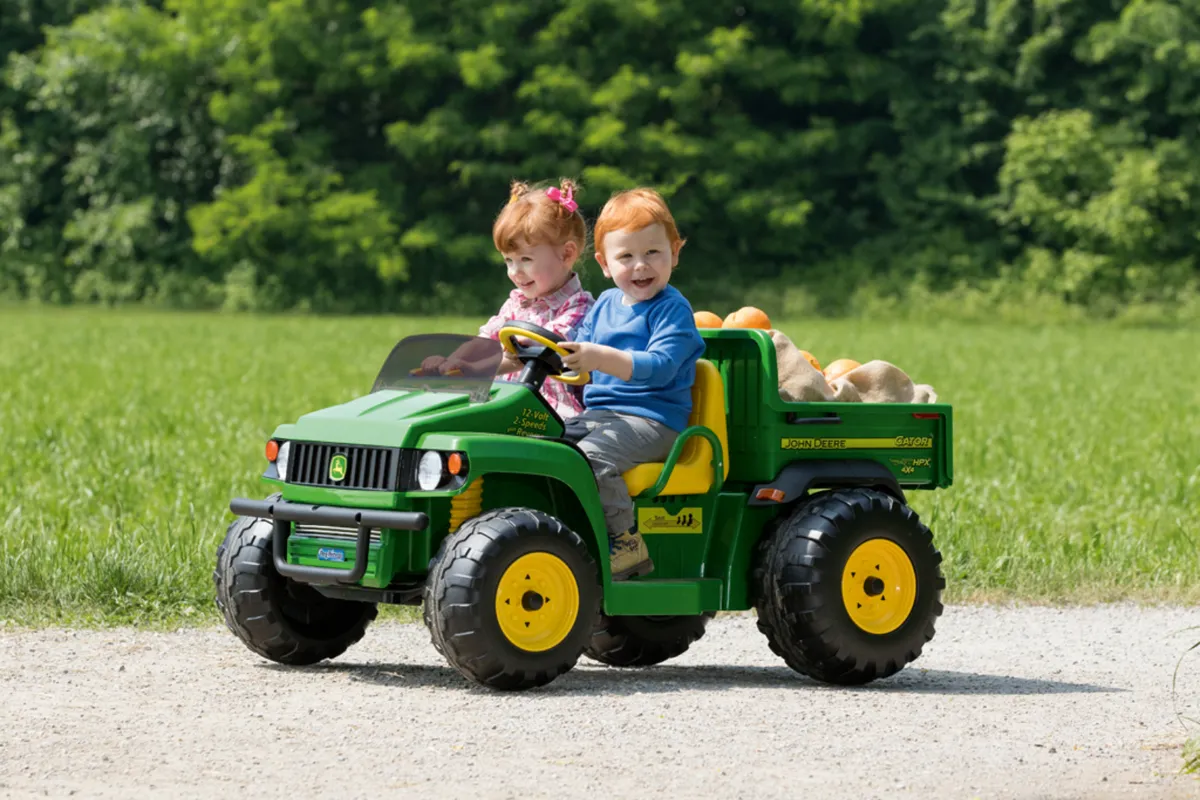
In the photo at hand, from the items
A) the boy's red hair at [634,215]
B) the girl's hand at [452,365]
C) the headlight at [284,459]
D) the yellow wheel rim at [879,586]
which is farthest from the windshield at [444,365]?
the yellow wheel rim at [879,586]

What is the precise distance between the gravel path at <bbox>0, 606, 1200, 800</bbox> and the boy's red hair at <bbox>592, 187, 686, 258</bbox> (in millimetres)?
1527

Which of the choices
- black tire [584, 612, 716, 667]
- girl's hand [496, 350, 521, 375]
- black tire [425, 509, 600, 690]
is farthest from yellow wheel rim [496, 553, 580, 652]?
black tire [584, 612, 716, 667]

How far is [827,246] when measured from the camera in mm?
57156

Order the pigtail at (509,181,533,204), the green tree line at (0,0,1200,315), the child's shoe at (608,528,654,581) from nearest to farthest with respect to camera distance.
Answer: the child's shoe at (608,528,654,581)
the pigtail at (509,181,533,204)
the green tree line at (0,0,1200,315)

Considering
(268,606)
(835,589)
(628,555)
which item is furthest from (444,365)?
(835,589)

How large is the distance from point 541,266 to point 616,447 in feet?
2.76

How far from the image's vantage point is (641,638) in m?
7.48

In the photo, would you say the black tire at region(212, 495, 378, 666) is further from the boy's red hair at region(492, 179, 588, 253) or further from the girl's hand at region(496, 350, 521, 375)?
the boy's red hair at region(492, 179, 588, 253)

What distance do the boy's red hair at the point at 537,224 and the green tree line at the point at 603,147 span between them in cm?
4472

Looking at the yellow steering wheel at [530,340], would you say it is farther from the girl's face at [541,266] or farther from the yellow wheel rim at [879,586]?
the yellow wheel rim at [879,586]

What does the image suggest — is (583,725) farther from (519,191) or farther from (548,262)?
(519,191)

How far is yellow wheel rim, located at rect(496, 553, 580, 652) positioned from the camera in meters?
6.24

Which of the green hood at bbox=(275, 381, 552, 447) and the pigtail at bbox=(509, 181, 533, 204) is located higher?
the pigtail at bbox=(509, 181, 533, 204)

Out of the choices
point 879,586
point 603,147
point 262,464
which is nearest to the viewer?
point 879,586
